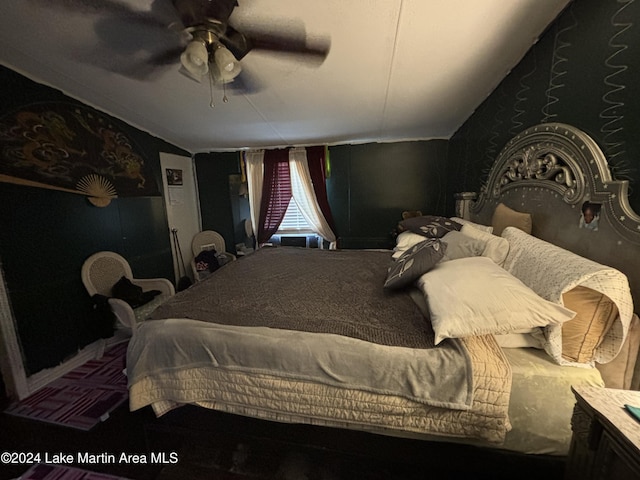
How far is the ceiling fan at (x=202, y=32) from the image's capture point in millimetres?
1188

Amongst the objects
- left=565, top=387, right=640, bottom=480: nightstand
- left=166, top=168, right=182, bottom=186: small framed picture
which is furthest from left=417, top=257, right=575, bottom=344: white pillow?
A: left=166, top=168, right=182, bottom=186: small framed picture

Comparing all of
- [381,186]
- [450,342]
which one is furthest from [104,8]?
[381,186]

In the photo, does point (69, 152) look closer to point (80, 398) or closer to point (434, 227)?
point (80, 398)

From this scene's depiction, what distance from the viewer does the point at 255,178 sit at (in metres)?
3.79

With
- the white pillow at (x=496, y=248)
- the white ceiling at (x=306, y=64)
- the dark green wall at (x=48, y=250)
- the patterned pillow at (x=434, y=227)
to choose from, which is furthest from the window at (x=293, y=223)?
the white pillow at (x=496, y=248)

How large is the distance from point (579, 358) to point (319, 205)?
3.04 m

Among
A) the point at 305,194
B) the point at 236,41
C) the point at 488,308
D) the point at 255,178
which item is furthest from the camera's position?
the point at 255,178

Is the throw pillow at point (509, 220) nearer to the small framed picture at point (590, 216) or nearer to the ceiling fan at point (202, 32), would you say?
the small framed picture at point (590, 216)

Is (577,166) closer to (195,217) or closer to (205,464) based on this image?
(205,464)

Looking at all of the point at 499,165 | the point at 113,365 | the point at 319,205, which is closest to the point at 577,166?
the point at 499,165

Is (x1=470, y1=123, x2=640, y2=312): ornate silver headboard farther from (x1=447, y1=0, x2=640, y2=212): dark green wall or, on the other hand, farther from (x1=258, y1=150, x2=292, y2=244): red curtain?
(x1=258, y1=150, x2=292, y2=244): red curtain

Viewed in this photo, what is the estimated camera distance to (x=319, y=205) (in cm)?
368

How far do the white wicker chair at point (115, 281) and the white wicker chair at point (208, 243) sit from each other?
42.6 inches

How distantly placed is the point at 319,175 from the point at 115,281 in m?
2.70
